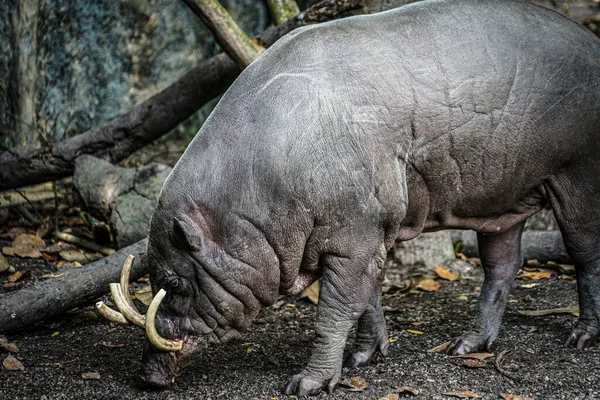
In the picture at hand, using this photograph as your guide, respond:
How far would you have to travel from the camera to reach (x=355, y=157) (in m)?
4.00

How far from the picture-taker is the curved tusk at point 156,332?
392 cm

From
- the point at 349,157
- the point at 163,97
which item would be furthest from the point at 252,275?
the point at 163,97

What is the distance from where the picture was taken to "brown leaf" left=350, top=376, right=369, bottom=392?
4.21 m

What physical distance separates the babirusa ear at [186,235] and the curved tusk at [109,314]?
464 millimetres

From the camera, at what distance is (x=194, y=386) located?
432 centimetres

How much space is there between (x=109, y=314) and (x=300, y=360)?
4.01ft

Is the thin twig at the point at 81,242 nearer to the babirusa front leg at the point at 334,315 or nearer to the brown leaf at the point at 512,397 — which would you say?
the babirusa front leg at the point at 334,315

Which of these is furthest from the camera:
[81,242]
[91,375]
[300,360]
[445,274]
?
[81,242]

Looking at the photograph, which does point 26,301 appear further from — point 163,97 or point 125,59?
point 125,59

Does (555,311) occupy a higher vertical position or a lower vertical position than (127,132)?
lower

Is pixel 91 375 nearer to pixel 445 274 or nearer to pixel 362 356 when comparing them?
pixel 362 356

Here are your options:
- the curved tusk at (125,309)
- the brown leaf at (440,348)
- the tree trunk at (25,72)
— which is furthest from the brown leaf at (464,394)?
the tree trunk at (25,72)

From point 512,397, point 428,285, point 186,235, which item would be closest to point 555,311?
point 428,285

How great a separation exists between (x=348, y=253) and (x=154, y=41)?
5.69 meters
